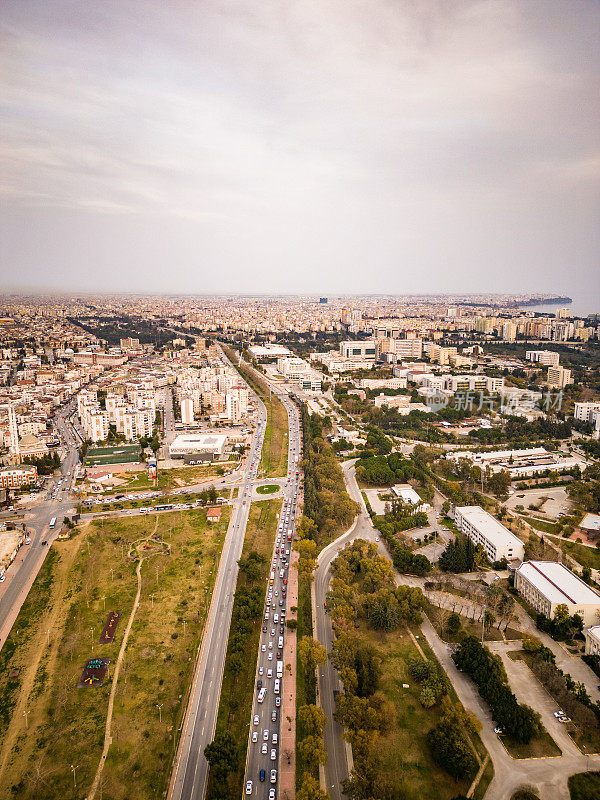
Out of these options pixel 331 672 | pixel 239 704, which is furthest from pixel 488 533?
pixel 239 704

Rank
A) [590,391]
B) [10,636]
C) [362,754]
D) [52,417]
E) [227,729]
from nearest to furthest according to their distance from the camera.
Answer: [362,754] < [227,729] < [10,636] < [52,417] < [590,391]

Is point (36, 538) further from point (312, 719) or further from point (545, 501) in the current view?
point (545, 501)

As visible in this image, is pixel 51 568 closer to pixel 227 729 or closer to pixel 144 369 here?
pixel 227 729

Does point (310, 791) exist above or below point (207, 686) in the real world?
above

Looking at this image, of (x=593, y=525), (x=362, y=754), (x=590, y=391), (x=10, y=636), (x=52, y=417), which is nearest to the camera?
(x=362, y=754)

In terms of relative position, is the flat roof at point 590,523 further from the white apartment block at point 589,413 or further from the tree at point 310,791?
the tree at point 310,791

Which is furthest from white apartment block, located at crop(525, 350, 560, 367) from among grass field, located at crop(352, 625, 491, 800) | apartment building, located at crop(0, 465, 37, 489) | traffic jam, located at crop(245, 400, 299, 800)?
apartment building, located at crop(0, 465, 37, 489)

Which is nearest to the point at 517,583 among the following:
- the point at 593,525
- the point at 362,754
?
the point at 593,525
